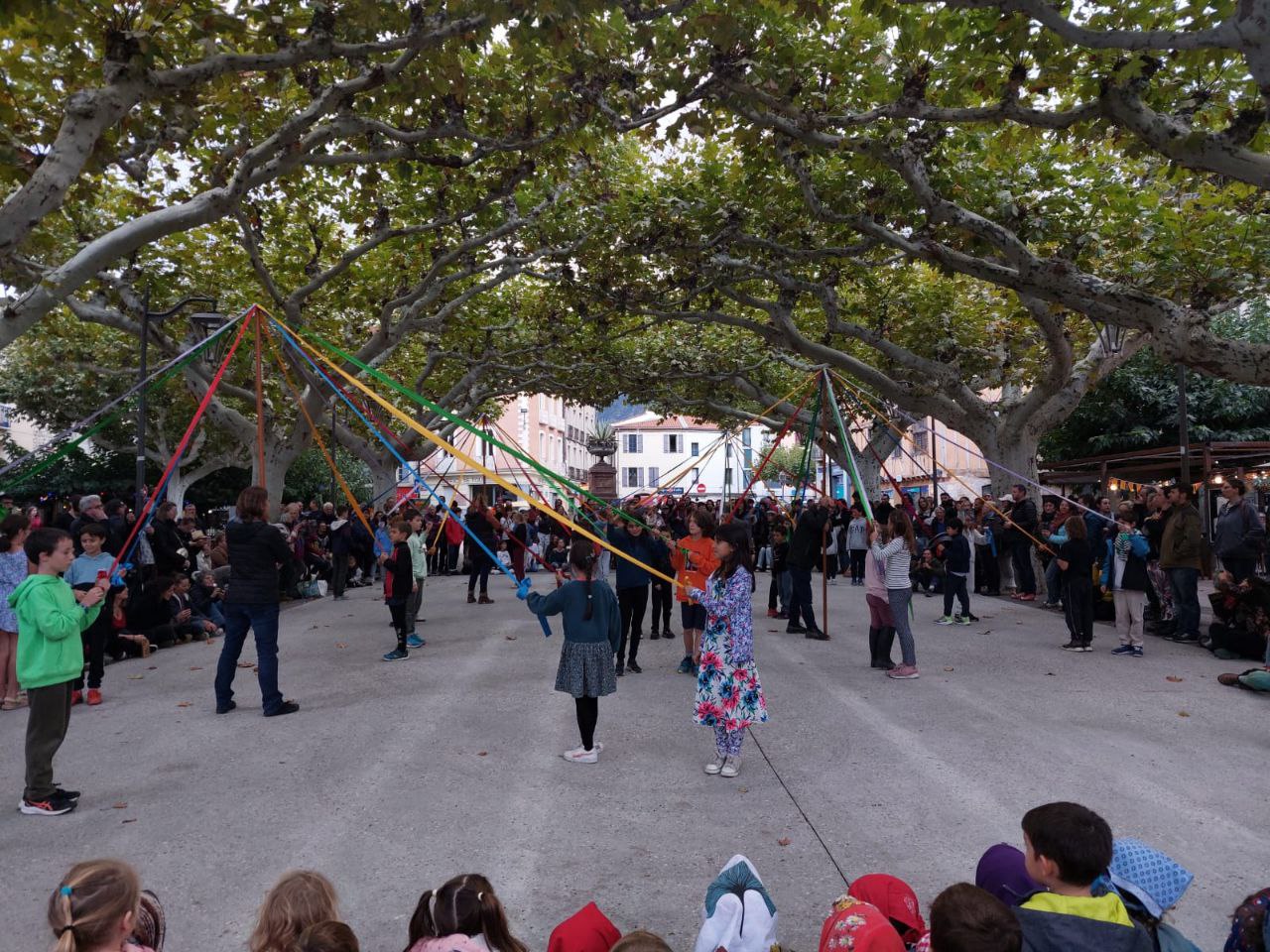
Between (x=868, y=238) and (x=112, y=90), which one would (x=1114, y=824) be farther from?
(x=868, y=238)

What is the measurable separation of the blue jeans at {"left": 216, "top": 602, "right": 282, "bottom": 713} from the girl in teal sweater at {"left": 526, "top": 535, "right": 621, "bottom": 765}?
2901mm

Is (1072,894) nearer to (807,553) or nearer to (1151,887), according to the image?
(1151,887)

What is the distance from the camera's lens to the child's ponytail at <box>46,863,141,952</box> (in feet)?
7.65

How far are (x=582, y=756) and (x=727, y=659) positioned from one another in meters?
1.26

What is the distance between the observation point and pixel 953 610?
47.4 ft

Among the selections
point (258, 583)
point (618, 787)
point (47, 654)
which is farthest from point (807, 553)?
point (47, 654)

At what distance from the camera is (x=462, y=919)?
8.73ft

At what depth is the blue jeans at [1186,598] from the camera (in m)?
11.2

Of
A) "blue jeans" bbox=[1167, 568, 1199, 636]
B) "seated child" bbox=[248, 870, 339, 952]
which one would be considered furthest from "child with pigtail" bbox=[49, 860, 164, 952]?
"blue jeans" bbox=[1167, 568, 1199, 636]

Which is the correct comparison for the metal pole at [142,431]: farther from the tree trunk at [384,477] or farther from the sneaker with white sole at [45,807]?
the tree trunk at [384,477]

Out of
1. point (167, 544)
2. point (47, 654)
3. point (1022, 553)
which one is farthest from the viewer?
point (1022, 553)

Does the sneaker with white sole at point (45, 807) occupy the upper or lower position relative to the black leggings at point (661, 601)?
lower

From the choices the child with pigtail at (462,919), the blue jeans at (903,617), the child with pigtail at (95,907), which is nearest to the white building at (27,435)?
the blue jeans at (903,617)

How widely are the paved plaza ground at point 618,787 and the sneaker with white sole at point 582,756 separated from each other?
4.3 inches
